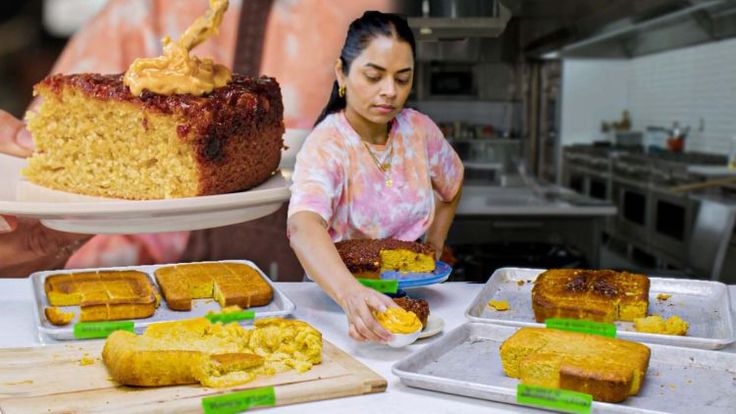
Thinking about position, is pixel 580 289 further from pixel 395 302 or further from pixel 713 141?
pixel 713 141

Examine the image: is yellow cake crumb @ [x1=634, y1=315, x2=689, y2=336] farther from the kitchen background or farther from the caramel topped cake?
the kitchen background

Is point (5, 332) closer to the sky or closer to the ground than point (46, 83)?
closer to the ground

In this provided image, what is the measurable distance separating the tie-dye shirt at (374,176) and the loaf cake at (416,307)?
17.8 inches

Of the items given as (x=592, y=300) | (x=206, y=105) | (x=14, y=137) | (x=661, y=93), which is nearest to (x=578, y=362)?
(x=592, y=300)

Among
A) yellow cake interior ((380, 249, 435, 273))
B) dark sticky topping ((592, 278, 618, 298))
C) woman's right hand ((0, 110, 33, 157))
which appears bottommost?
dark sticky topping ((592, 278, 618, 298))

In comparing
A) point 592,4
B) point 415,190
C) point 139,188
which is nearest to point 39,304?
point 139,188

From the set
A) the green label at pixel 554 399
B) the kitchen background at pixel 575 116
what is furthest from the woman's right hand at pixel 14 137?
the green label at pixel 554 399

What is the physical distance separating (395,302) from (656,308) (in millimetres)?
683

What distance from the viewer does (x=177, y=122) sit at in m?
2.07

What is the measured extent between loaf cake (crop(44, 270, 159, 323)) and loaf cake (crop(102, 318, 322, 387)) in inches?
7.6

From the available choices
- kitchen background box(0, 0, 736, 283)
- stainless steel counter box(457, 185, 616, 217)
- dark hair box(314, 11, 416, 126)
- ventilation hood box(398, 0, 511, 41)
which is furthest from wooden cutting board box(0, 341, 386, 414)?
Answer: stainless steel counter box(457, 185, 616, 217)

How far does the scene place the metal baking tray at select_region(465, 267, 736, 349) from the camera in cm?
157

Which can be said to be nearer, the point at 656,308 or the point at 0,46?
the point at 656,308

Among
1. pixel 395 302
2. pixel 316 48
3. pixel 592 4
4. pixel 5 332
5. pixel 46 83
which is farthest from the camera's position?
pixel 592 4
